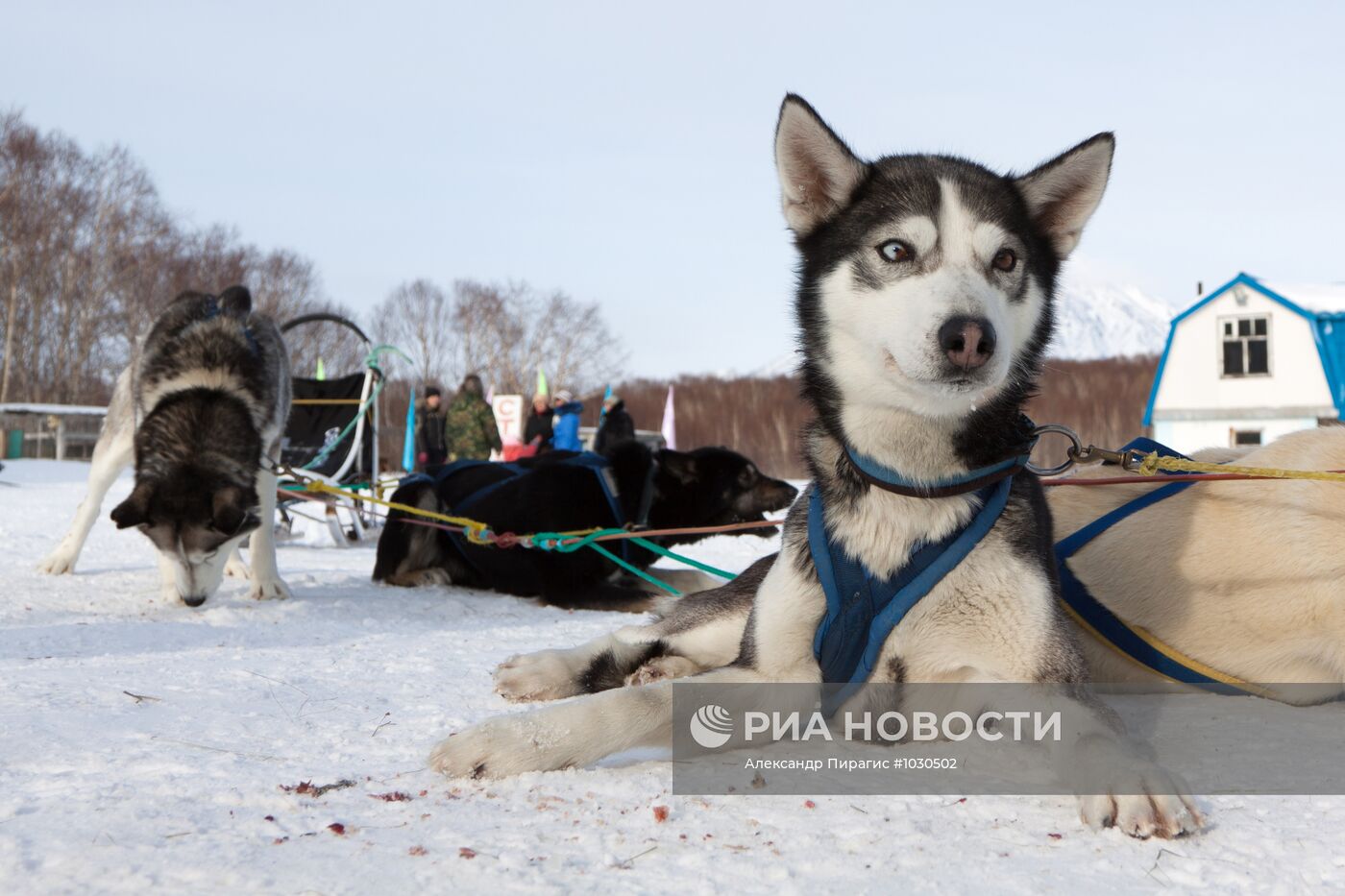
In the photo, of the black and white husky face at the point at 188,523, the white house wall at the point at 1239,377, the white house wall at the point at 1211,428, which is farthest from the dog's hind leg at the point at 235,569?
the white house wall at the point at 1239,377

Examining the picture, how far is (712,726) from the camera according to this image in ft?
6.98

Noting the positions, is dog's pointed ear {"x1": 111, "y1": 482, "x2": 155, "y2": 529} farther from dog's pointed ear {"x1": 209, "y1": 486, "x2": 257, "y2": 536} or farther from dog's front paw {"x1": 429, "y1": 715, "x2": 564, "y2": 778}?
dog's front paw {"x1": 429, "y1": 715, "x2": 564, "y2": 778}

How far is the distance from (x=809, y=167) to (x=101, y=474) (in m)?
4.91

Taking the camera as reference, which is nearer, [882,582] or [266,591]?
[882,582]

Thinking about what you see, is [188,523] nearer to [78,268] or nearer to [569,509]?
[569,509]

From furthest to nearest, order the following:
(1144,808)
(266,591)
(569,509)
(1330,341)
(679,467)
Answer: (1330,341)
(679,467)
(569,509)
(266,591)
(1144,808)

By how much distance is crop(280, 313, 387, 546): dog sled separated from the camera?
9398mm

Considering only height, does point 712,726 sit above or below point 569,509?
below

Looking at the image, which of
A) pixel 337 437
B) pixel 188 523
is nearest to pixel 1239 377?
pixel 337 437

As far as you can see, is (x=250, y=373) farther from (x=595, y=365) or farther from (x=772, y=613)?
(x=595, y=365)

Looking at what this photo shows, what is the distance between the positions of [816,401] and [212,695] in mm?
1681

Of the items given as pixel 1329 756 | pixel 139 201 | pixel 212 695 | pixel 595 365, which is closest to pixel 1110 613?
pixel 1329 756

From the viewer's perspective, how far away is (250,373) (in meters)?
5.23

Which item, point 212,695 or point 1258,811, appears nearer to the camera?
point 1258,811
